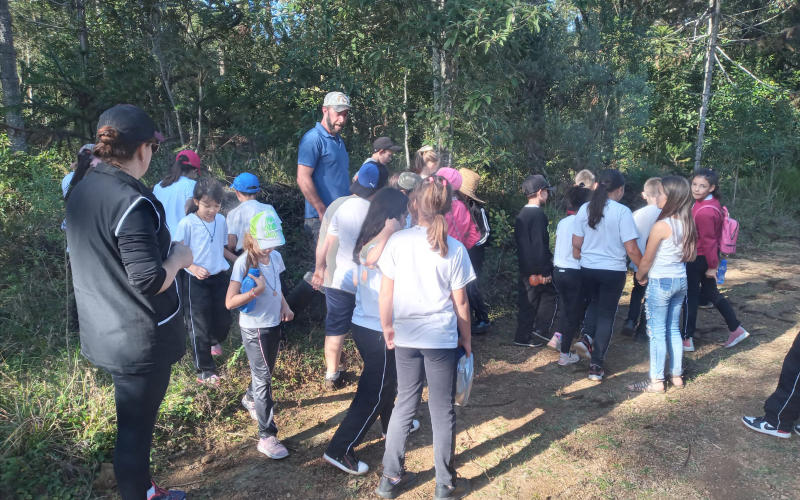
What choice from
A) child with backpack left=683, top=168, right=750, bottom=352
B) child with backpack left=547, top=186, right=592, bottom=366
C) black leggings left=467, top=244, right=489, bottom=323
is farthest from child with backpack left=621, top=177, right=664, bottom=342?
black leggings left=467, top=244, right=489, bottom=323

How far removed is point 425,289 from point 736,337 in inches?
173

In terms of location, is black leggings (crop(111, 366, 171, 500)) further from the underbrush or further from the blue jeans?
the blue jeans

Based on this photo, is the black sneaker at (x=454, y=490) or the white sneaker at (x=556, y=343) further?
the white sneaker at (x=556, y=343)

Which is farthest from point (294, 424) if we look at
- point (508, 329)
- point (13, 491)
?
point (508, 329)

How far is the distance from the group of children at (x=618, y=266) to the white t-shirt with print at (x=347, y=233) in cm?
219

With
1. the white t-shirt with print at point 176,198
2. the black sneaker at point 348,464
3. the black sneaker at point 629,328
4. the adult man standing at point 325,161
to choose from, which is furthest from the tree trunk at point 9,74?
the black sneaker at point 629,328

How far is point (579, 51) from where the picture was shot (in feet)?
34.8

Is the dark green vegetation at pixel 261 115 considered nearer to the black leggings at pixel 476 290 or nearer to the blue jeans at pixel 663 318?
the black leggings at pixel 476 290

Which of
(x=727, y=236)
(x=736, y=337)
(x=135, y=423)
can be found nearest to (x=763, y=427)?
(x=736, y=337)

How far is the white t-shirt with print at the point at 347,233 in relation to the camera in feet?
12.1

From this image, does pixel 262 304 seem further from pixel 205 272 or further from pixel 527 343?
pixel 527 343

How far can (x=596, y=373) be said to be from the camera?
16.0 ft

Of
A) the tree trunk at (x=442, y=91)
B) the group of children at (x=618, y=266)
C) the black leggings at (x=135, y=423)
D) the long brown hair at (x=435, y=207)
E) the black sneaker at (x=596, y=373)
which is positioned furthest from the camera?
the tree trunk at (x=442, y=91)

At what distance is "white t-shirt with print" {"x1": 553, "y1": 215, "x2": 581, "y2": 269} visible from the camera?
16.7ft
